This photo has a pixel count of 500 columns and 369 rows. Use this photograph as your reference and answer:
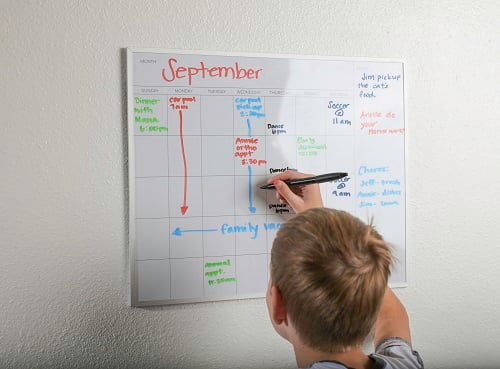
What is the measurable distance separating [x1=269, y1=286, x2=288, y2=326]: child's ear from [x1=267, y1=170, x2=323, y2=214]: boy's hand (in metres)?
0.40

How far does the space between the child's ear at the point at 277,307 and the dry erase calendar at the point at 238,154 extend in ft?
1.34

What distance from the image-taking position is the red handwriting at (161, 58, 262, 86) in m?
1.22

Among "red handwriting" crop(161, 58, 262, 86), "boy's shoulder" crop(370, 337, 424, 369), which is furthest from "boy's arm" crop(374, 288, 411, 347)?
"red handwriting" crop(161, 58, 262, 86)

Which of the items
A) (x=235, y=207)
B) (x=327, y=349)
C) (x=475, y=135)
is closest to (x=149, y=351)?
(x=235, y=207)

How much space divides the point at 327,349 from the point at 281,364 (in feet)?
1.72

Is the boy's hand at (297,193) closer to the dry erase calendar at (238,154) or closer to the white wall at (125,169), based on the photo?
the dry erase calendar at (238,154)

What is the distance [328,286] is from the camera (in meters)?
0.79

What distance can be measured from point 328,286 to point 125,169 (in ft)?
2.16

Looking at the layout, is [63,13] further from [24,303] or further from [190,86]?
[24,303]

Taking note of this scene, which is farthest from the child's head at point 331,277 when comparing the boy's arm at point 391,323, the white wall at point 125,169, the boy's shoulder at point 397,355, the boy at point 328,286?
the white wall at point 125,169

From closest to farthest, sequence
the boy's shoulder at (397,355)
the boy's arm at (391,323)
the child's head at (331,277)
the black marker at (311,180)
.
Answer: the child's head at (331,277)
the boy's shoulder at (397,355)
the boy's arm at (391,323)
the black marker at (311,180)

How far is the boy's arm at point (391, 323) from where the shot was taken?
1068mm

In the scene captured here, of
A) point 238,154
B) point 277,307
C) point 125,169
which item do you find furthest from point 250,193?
point 277,307

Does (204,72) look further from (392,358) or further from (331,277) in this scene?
(392,358)
